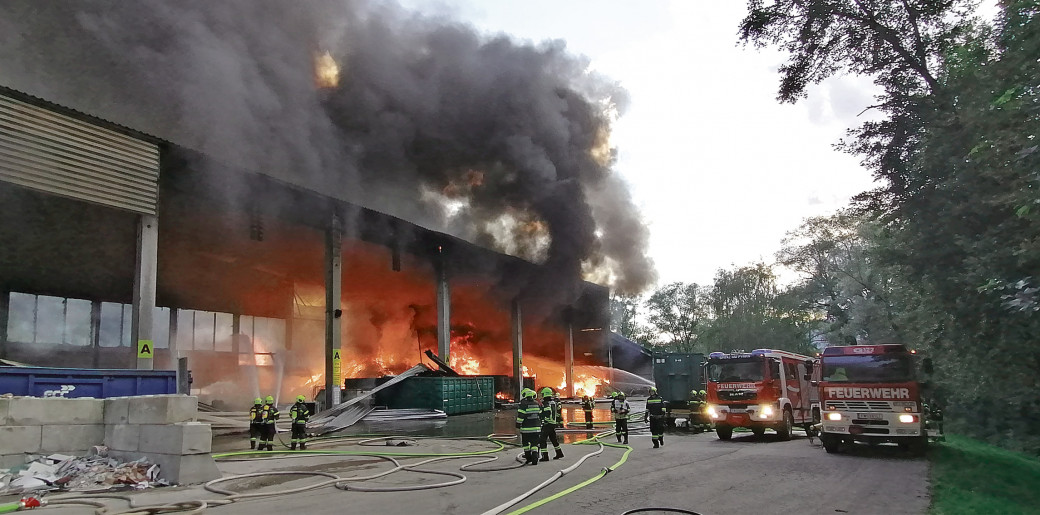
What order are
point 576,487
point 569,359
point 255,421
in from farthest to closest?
1. point 569,359
2. point 255,421
3. point 576,487

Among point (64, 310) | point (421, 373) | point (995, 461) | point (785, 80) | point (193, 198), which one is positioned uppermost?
point (785, 80)

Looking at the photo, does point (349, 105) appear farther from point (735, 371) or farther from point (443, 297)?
point (735, 371)

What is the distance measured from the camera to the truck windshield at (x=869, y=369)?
454 inches

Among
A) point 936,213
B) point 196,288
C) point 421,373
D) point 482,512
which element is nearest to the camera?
point 482,512

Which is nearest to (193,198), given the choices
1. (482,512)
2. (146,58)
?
Answer: (146,58)

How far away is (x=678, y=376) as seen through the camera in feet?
58.3

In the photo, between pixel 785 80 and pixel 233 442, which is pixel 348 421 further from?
pixel 785 80

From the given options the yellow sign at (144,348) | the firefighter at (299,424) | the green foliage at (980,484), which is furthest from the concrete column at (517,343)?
the green foliage at (980,484)

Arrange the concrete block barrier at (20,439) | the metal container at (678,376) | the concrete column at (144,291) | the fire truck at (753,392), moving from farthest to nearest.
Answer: the metal container at (678,376) < the concrete column at (144,291) < the fire truck at (753,392) < the concrete block barrier at (20,439)

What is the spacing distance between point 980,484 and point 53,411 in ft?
42.0

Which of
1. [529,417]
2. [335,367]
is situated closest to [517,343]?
[335,367]

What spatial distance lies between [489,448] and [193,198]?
38.3 ft

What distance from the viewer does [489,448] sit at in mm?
12898

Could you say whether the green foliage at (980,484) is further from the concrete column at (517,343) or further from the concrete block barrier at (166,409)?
the concrete column at (517,343)
